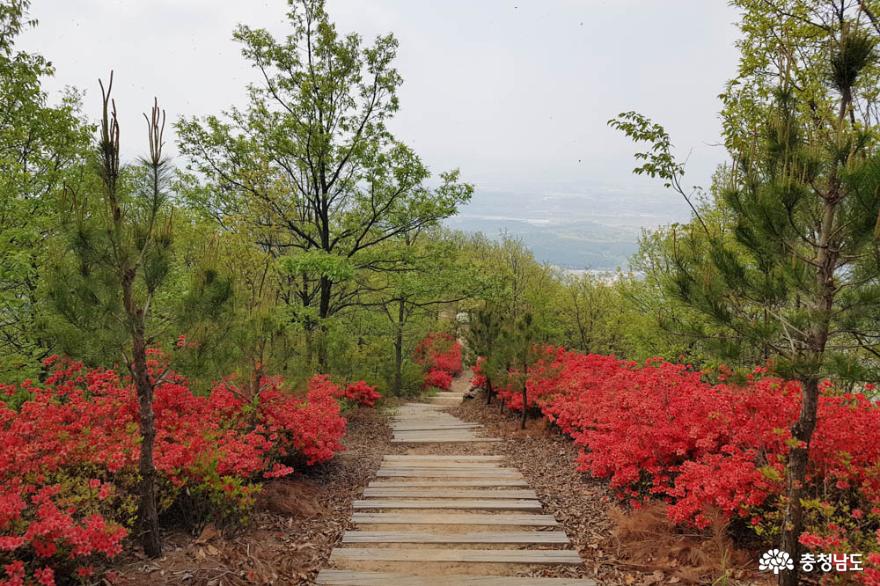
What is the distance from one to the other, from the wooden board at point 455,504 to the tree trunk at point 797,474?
7.89 feet

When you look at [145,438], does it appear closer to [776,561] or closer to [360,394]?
[776,561]

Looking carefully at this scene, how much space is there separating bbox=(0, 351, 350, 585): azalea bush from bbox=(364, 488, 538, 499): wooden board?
1003mm

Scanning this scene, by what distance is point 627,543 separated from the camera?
4480mm

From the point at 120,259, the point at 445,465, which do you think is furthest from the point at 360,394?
the point at 120,259

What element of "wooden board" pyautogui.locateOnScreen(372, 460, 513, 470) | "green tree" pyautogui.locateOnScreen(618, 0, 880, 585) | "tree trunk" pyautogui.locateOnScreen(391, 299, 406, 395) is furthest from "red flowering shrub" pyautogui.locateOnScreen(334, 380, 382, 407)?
"green tree" pyautogui.locateOnScreen(618, 0, 880, 585)

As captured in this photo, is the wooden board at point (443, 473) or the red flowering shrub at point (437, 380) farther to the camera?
the red flowering shrub at point (437, 380)

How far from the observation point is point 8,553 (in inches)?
121

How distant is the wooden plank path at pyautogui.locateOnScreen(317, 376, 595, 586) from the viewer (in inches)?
150

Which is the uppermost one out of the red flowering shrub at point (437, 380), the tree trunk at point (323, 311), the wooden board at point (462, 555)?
the tree trunk at point (323, 311)

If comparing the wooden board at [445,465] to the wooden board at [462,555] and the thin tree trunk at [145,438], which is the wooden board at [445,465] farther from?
the thin tree trunk at [145,438]

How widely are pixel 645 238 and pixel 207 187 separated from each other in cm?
1368

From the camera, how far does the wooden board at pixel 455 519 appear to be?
483cm

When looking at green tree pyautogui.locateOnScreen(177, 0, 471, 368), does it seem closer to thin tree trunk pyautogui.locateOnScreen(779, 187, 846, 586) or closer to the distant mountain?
thin tree trunk pyautogui.locateOnScreen(779, 187, 846, 586)

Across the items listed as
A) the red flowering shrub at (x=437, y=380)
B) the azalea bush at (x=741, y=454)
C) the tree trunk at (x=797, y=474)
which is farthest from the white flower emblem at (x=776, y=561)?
the red flowering shrub at (x=437, y=380)
